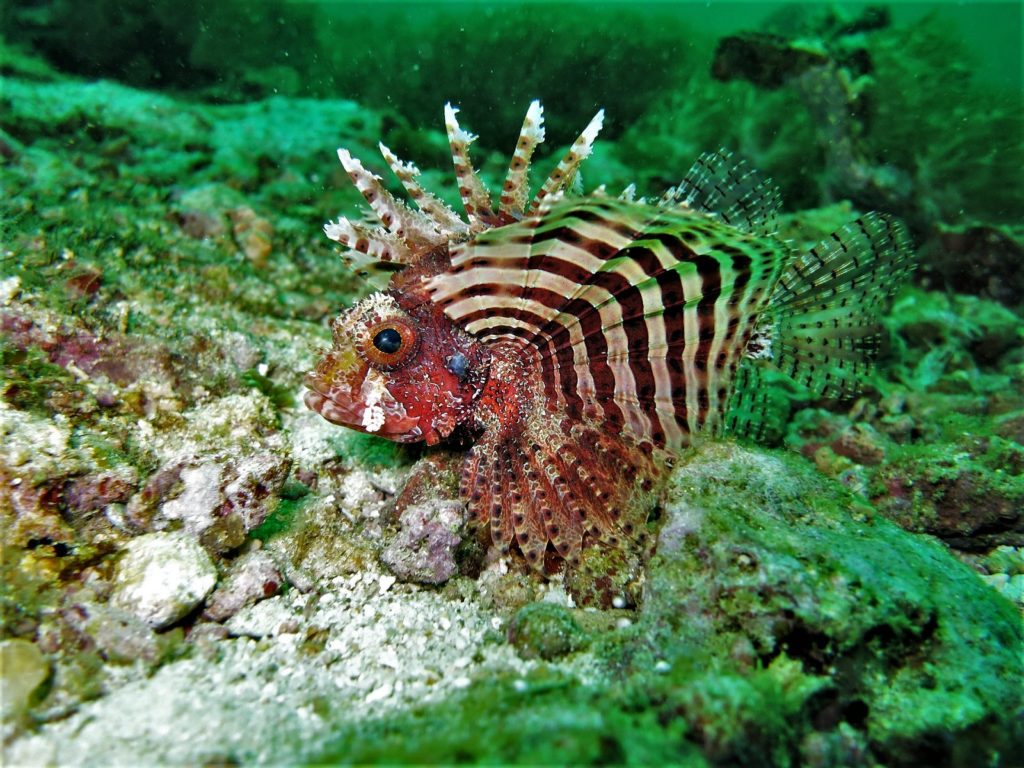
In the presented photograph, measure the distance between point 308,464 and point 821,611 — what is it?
3953 mm

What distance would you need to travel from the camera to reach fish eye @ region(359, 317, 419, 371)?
13.2 feet

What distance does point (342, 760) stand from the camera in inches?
81.4

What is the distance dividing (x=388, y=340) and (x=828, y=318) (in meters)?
3.89

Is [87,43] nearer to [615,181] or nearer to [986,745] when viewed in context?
[615,181]

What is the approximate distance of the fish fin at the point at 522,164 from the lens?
140 inches

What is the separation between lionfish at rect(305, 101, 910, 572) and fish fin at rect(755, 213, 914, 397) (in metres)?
0.16

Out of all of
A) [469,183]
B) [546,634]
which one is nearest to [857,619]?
[546,634]

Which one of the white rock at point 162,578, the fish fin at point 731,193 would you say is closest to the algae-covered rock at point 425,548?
the white rock at point 162,578

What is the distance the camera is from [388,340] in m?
4.04

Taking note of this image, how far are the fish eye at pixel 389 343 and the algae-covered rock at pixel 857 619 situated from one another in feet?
7.50

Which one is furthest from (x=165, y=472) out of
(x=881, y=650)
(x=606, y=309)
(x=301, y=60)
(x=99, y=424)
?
(x=301, y=60)

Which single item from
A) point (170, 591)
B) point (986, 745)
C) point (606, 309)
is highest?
point (606, 309)

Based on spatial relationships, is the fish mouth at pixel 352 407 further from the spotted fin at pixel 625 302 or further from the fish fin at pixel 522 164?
the fish fin at pixel 522 164

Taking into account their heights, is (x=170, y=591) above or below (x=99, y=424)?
below
